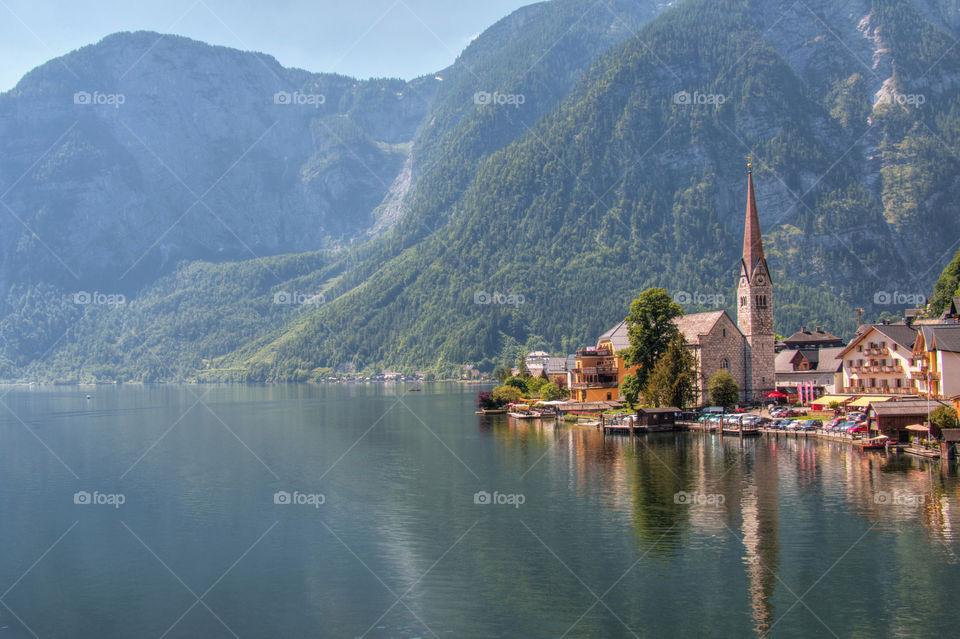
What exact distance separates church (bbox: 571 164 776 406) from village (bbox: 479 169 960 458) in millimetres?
147

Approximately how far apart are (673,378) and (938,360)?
29553mm

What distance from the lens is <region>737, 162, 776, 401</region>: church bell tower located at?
114 metres

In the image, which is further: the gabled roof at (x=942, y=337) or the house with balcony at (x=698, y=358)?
the house with balcony at (x=698, y=358)

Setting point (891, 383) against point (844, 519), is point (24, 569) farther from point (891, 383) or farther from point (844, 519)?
point (891, 383)

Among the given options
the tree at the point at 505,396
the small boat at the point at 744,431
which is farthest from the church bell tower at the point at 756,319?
the tree at the point at 505,396

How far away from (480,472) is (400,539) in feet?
72.4

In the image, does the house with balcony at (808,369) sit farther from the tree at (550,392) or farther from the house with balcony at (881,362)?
the tree at (550,392)

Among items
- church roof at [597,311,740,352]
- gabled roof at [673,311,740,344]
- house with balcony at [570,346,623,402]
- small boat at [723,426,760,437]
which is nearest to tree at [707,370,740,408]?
gabled roof at [673,311,740,344]

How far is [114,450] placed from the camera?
92625 millimetres

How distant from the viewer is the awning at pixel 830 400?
98938 mm

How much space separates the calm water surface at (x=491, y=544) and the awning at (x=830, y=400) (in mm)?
18770

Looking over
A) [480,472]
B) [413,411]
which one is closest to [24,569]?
[480,472]

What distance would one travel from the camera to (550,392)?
448 feet

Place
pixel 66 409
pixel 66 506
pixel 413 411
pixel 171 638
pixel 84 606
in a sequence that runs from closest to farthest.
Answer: pixel 171 638
pixel 84 606
pixel 66 506
pixel 413 411
pixel 66 409
